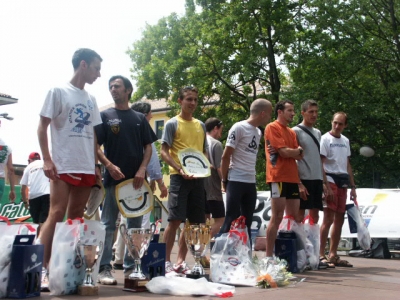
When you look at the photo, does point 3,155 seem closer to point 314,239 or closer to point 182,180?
point 182,180

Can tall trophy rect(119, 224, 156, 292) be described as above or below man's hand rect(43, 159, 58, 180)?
below

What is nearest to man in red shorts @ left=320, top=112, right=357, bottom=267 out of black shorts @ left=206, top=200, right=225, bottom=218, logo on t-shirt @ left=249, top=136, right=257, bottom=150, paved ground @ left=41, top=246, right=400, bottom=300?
paved ground @ left=41, top=246, right=400, bottom=300

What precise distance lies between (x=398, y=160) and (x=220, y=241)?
788 inches

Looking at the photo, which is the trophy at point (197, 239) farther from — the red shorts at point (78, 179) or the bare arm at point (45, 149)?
the bare arm at point (45, 149)

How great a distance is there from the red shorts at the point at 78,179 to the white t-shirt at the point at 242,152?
6.68ft

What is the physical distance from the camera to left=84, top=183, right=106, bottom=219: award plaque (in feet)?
19.6

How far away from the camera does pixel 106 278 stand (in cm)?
607

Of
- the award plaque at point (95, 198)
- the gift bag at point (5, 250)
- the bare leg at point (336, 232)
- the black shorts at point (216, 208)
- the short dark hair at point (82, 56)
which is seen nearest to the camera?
the gift bag at point (5, 250)

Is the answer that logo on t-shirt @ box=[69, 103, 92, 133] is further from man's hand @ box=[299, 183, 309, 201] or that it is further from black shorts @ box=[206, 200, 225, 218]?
black shorts @ box=[206, 200, 225, 218]

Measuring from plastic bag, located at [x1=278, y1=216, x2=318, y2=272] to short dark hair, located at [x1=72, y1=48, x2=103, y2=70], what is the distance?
11.2ft

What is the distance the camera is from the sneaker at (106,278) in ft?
19.7

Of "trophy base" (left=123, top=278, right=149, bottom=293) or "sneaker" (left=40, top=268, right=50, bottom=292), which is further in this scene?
"trophy base" (left=123, top=278, right=149, bottom=293)

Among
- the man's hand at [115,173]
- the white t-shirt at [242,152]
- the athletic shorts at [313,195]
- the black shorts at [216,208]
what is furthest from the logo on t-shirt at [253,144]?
the man's hand at [115,173]

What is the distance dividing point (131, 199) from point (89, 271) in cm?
107
